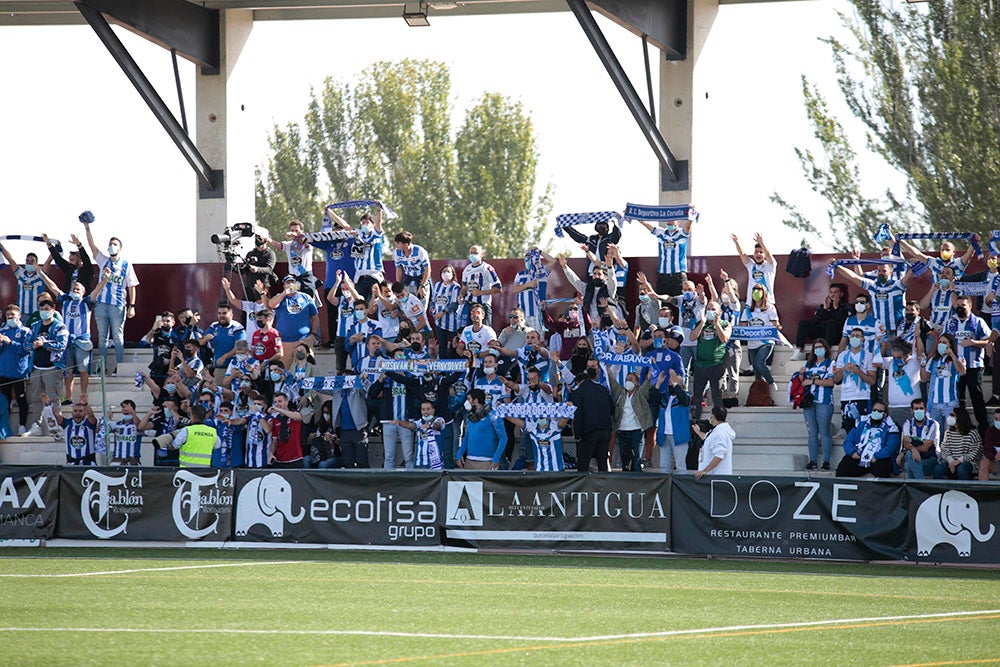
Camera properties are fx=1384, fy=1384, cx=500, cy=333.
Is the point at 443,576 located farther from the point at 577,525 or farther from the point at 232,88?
the point at 232,88

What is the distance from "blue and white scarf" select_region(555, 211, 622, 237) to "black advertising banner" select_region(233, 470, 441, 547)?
7.01 m

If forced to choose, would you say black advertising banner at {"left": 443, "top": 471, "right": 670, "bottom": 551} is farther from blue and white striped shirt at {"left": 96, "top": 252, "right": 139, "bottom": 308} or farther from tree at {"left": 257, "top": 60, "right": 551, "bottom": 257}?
tree at {"left": 257, "top": 60, "right": 551, "bottom": 257}

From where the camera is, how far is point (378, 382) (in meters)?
22.0

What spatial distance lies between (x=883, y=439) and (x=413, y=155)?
1751 inches

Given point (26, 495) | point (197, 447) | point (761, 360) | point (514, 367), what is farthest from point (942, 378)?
point (26, 495)

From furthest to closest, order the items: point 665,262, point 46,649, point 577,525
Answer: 1. point 665,262
2. point 577,525
3. point 46,649

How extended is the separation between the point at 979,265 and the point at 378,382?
11.1m

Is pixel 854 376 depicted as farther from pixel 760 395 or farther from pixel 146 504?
pixel 146 504

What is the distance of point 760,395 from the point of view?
22828 millimetres

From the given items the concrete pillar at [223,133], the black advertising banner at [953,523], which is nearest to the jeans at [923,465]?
the black advertising banner at [953,523]

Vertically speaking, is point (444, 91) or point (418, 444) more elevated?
point (444, 91)

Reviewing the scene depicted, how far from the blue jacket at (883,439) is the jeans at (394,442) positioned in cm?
663

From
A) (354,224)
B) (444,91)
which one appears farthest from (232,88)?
(444,91)

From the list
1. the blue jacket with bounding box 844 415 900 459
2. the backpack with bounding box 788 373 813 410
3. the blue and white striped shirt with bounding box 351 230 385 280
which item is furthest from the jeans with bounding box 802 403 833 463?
the blue and white striped shirt with bounding box 351 230 385 280
